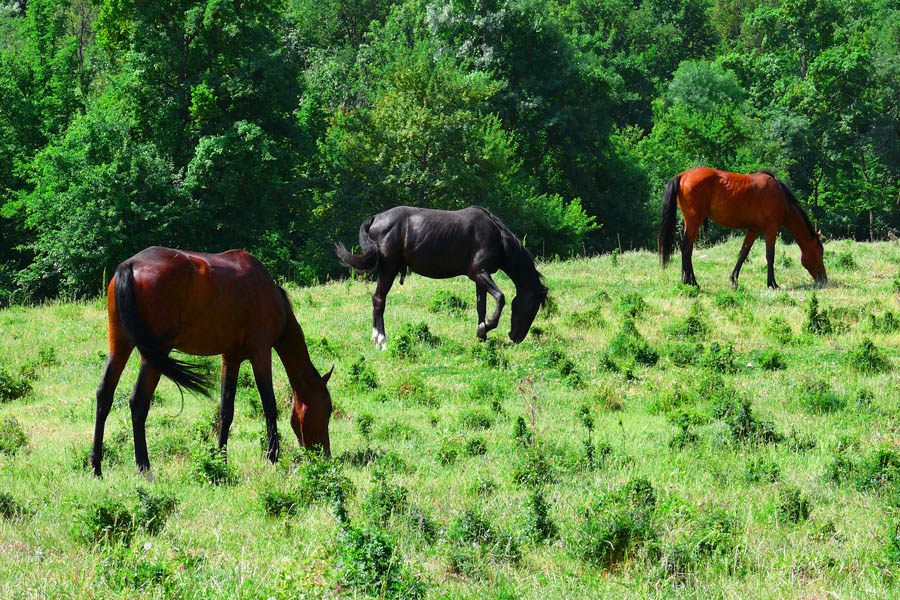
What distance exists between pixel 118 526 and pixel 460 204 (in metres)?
33.0

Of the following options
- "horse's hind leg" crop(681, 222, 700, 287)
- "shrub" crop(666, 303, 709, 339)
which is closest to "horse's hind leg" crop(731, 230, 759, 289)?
"horse's hind leg" crop(681, 222, 700, 287)

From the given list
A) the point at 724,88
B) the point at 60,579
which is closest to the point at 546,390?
the point at 60,579

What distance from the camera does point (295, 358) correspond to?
8.55 metres

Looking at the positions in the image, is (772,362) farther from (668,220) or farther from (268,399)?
(268,399)

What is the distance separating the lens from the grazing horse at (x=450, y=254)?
14422mm

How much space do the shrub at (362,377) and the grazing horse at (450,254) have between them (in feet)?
7.09

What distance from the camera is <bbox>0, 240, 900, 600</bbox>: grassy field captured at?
5133 millimetres

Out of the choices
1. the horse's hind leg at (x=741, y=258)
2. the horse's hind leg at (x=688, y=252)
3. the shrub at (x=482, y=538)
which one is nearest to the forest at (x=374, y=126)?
the horse's hind leg at (x=688, y=252)

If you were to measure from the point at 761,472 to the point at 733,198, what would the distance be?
41.6ft

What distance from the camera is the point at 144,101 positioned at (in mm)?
32438

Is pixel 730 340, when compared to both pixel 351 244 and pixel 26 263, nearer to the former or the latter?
pixel 351 244

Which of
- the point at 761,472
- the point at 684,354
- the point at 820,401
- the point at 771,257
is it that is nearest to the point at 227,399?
the point at 761,472

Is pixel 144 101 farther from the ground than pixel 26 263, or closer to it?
farther from the ground

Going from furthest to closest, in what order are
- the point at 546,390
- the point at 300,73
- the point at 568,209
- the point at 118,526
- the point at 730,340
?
the point at 568,209, the point at 300,73, the point at 730,340, the point at 546,390, the point at 118,526
